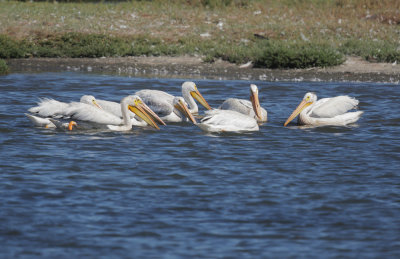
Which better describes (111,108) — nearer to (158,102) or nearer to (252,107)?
(158,102)

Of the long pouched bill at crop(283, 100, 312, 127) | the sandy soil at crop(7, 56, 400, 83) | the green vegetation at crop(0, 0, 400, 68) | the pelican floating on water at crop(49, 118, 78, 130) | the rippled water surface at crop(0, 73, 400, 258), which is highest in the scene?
the green vegetation at crop(0, 0, 400, 68)

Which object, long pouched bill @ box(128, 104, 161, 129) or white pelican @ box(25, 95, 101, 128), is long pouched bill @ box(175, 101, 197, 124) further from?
white pelican @ box(25, 95, 101, 128)

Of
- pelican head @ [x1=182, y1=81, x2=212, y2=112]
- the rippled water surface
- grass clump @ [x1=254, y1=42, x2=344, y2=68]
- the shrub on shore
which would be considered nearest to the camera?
the rippled water surface

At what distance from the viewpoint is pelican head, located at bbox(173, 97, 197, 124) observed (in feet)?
33.6

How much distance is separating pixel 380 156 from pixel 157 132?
9.72 ft

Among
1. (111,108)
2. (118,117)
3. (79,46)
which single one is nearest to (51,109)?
(118,117)

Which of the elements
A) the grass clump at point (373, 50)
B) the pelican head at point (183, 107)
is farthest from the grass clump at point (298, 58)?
the pelican head at point (183, 107)

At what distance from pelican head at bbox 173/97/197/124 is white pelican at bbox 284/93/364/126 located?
1319 mm

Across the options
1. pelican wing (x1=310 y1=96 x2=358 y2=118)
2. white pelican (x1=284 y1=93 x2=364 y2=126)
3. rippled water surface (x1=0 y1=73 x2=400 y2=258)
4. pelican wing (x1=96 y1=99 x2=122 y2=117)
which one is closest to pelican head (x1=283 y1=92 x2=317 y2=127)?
white pelican (x1=284 y1=93 x2=364 y2=126)

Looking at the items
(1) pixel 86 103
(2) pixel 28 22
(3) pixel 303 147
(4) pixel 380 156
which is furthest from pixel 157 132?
(2) pixel 28 22

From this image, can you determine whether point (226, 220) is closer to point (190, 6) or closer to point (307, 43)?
point (307, 43)

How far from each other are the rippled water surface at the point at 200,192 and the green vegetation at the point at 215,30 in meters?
6.26

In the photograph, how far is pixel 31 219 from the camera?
5520 millimetres

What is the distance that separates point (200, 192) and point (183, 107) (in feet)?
13.1
